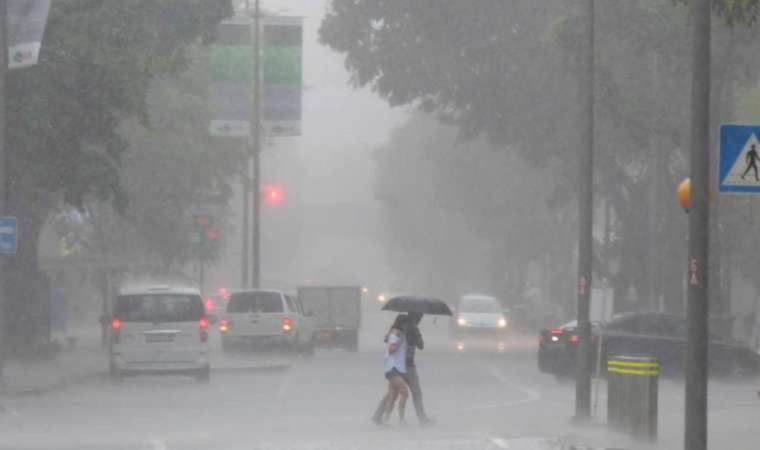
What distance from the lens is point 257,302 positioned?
43.3 m

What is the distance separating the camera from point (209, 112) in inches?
2013

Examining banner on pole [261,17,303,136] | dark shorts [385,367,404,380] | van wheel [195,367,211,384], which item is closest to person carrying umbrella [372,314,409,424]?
dark shorts [385,367,404,380]

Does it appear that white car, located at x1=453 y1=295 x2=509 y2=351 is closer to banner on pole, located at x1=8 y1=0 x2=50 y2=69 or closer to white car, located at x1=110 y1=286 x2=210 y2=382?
white car, located at x1=110 y1=286 x2=210 y2=382

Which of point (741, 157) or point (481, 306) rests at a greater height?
point (741, 157)

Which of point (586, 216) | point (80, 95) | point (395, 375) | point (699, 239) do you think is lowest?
point (395, 375)

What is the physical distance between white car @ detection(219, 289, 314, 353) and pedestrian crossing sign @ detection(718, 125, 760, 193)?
30426 millimetres

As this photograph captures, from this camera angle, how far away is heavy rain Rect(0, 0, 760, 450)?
21.8m

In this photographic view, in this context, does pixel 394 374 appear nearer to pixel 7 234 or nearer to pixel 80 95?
pixel 7 234

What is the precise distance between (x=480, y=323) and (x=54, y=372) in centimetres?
2609

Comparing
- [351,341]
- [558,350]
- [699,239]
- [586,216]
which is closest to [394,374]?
[586,216]

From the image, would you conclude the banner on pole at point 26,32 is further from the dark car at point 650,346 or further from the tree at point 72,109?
the dark car at point 650,346

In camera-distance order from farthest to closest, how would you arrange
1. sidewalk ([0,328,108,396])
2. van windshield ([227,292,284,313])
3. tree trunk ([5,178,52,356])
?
van windshield ([227,292,284,313])
tree trunk ([5,178,52,356])
sidewalk ([0,328,108,396])

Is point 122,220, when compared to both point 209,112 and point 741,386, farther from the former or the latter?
point 741,386

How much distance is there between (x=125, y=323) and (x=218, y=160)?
2062 centimetres
